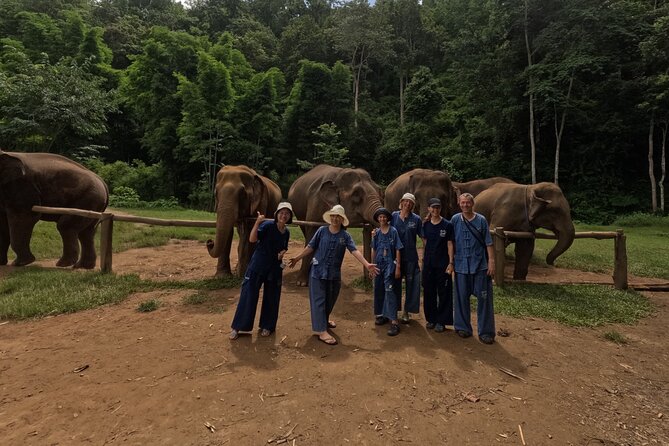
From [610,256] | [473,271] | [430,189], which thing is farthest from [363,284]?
[610,256]

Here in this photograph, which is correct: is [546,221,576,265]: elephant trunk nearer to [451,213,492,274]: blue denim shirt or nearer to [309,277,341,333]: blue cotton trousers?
[451,213,492,274]: blue denim shirt

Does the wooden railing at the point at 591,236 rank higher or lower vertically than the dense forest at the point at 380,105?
lower

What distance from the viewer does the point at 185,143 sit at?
84.5ft

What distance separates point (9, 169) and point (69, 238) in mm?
1710

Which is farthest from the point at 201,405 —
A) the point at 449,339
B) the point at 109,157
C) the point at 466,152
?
the point at 109,157

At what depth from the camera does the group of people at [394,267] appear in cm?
476

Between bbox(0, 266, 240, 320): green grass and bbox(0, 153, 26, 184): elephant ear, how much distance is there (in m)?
1.81

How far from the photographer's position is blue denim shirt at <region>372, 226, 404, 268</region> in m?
5.08

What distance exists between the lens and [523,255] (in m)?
8.31

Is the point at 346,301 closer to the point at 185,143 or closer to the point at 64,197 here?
the point at 64,197

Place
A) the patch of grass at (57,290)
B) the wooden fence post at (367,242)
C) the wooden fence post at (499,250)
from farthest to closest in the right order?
the wooden fence post at (367,242)
the wooden fence post at (499,250)
the patch of grass at (57,290)

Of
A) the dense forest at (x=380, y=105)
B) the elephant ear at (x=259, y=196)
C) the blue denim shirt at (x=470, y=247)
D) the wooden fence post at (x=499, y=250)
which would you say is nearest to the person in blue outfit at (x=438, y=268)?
the blue denim shirt at (x=470, y=247)

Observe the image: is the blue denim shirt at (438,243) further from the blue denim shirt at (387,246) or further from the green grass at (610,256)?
the green grass at (610,256)

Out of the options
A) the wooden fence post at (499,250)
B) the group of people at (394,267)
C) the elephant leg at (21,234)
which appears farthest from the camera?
the elephant leg at (21,234)
